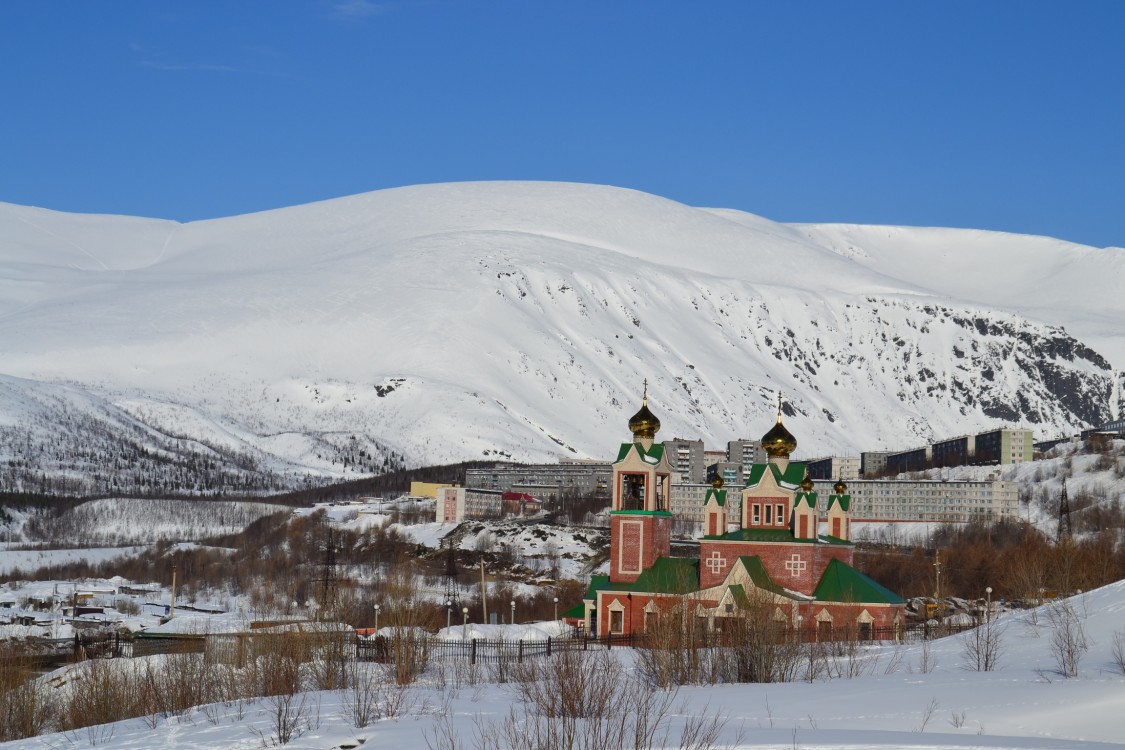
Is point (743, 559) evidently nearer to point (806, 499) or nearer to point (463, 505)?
point (806, 499)

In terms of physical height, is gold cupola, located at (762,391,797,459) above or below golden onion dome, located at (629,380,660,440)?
below

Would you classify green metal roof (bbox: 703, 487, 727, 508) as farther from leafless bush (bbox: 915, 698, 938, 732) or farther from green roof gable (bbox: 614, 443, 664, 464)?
leafless bush (bbox: 915, 698, 938, 732)

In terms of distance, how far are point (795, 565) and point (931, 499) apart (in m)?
89.4

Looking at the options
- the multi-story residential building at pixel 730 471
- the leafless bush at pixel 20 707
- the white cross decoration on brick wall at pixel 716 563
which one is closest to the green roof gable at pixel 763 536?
the white cross decoration on brick wall at pixel 716 563

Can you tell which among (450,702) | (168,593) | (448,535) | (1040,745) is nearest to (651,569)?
(450,702)

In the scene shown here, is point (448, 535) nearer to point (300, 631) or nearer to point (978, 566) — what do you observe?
point (978, 566)

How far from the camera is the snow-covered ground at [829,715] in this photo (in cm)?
2464

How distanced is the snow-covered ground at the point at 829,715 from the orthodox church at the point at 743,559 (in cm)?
1541

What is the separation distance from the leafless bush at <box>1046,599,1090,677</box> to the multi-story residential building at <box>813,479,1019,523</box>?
278 feet

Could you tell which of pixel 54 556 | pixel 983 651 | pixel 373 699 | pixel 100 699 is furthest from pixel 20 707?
pixel 54 556

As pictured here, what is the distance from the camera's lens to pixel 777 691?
1221 inches

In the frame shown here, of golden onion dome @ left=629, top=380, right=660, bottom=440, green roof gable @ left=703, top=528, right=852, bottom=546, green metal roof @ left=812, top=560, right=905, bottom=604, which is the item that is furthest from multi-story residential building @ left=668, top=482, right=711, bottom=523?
green metal roof @ left=812, top=560, right=905, bottom=604

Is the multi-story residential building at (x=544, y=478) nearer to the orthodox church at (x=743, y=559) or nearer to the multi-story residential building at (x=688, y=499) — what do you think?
the multi-story residential building at (x=688, y=499)

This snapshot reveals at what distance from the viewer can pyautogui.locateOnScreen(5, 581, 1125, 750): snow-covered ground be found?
80.8ft
